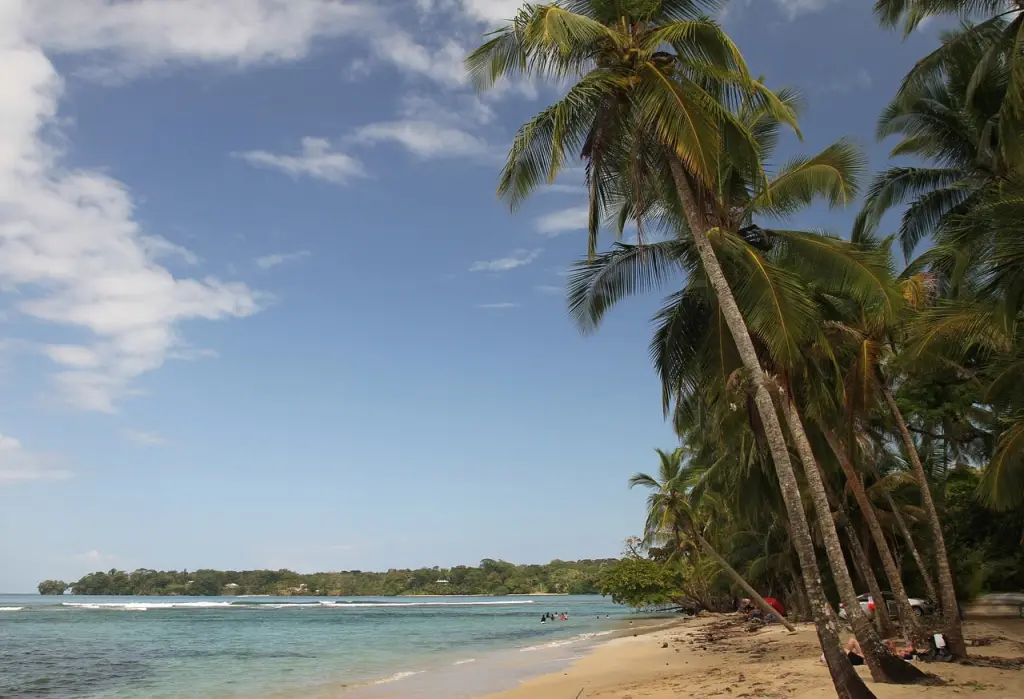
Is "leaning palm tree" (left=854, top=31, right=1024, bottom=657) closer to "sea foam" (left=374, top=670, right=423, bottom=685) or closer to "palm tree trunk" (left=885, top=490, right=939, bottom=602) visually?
"palm tree trunk" (left=885, top=490, right=939, bottom=602)

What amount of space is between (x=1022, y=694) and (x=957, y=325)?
4.52 m

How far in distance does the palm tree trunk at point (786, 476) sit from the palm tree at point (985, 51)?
4269 millimetres

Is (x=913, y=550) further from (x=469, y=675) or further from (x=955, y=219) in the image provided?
(x=469, y=675)

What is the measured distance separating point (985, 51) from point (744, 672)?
12.0 m

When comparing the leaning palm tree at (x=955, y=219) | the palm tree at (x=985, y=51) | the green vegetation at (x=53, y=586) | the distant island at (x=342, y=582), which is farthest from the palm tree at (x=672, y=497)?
the green vegetation at (x=53, y=586)

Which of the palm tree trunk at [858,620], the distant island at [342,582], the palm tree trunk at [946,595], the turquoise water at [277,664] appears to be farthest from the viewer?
the distant island at [342,582]

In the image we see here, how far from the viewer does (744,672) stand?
45.2 feet

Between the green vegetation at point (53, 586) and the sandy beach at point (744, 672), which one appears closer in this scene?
the sandy beach at point (744, 672)

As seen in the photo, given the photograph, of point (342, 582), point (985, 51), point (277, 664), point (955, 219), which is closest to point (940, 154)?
point (985, 51)

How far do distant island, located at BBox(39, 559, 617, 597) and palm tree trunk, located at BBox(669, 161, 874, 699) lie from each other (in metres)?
139

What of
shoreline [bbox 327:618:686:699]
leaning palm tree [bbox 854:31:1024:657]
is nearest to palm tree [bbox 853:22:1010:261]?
leaning palm tree [bbox 854:31:1024:657]

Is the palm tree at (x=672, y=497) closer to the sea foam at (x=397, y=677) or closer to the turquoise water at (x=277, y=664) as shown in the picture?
the turquoise water at (x=277, y=664)

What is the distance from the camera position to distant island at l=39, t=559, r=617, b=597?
478ft

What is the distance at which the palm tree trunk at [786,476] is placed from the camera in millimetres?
7805
